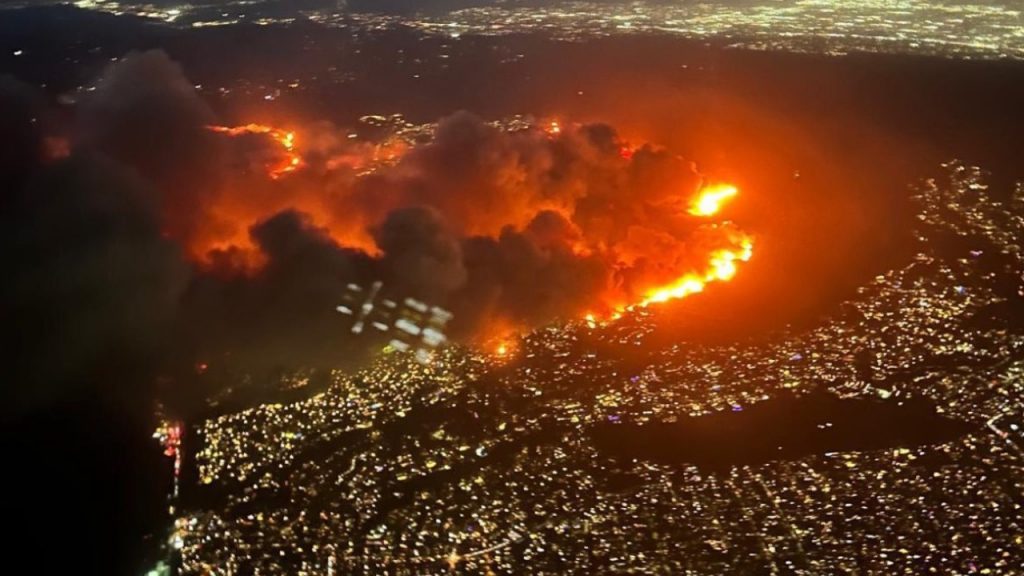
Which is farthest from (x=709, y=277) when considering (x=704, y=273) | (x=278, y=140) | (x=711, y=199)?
(x=278, y=140)

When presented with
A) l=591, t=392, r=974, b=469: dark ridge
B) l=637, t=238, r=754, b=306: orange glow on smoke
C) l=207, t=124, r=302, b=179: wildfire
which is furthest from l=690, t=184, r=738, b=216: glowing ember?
l=207, t=124, r=302, b=179: wildfire

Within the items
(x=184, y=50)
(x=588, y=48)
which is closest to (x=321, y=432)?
(x=588, y=48)

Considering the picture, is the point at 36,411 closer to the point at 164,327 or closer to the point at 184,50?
the point at 164,327

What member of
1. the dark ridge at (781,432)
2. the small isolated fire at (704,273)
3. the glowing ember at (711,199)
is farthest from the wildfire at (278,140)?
the dark ridge at (781,432)

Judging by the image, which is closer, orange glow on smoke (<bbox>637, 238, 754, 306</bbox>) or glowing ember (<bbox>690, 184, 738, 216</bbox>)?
orange glow on smoke (<bbox>637, 238, 754, 306</bbox>)

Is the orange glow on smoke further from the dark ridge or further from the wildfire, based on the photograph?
the wildfire

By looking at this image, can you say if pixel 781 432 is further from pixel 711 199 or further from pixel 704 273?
pixel 711 199
